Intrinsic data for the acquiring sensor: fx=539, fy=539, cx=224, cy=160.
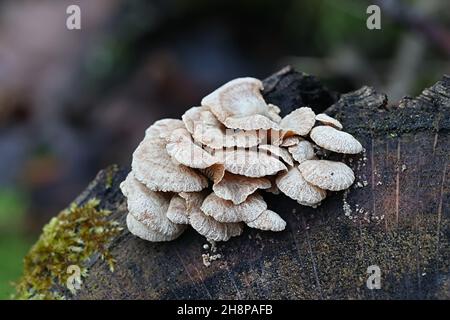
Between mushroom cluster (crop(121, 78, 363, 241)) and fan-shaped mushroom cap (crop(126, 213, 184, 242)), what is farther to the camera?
fan-shaped mushroom cap (crop(126, 213, 184, 242))

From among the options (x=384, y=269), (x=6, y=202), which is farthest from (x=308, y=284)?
(x=6, y=202)

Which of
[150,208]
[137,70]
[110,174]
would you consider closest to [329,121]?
[150,208]

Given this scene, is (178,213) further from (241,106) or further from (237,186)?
(241,106)

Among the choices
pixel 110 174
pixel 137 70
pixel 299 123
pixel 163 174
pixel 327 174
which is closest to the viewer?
pixel 327 174

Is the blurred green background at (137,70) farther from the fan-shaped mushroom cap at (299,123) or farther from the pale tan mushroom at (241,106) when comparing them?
the fan-shaped mushroom cap at (299,123)

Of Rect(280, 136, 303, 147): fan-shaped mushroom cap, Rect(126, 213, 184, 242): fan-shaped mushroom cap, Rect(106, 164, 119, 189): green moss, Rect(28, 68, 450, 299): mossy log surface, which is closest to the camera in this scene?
Rect(28, 68, 450, 299): mossy log surface

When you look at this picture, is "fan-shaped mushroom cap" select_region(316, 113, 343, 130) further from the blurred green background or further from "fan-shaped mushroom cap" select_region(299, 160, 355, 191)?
the blurred green background

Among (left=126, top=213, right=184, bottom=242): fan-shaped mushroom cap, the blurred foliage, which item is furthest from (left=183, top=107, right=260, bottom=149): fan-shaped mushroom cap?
the blurred foliage

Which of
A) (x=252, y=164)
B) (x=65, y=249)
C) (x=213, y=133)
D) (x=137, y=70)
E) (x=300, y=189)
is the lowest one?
(x=65, y=249)
